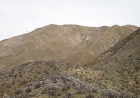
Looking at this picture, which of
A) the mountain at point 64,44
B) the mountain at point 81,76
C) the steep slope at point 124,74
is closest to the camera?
the mountain at point 81,76

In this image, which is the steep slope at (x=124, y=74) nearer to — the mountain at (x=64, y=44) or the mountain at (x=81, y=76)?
the mountain at (x=81, y=76)

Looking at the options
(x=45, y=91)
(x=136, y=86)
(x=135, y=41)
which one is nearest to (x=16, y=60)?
(x=135, y=41)

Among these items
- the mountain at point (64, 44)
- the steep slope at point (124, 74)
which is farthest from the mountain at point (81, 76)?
the mountain at point (64, 44)

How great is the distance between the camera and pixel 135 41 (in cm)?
5225

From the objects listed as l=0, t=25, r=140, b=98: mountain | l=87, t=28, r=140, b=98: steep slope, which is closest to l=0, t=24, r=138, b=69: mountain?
l=0, t=25, r=140, b=98: mountain

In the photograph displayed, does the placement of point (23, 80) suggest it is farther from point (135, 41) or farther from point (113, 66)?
point (135, 41)

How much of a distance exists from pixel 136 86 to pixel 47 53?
358ft

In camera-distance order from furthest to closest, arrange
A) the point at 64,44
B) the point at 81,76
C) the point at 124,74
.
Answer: the point at 64,44 → the point at 124,74 → the point at 81,76

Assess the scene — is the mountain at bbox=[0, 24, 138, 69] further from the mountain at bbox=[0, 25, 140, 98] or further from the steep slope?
the steep slope

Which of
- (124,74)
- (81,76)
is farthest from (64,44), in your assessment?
(81,76)

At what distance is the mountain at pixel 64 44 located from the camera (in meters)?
110

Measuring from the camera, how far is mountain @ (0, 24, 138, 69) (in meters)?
110

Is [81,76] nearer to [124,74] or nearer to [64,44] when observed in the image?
[124,74]

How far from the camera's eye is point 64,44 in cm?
15000
